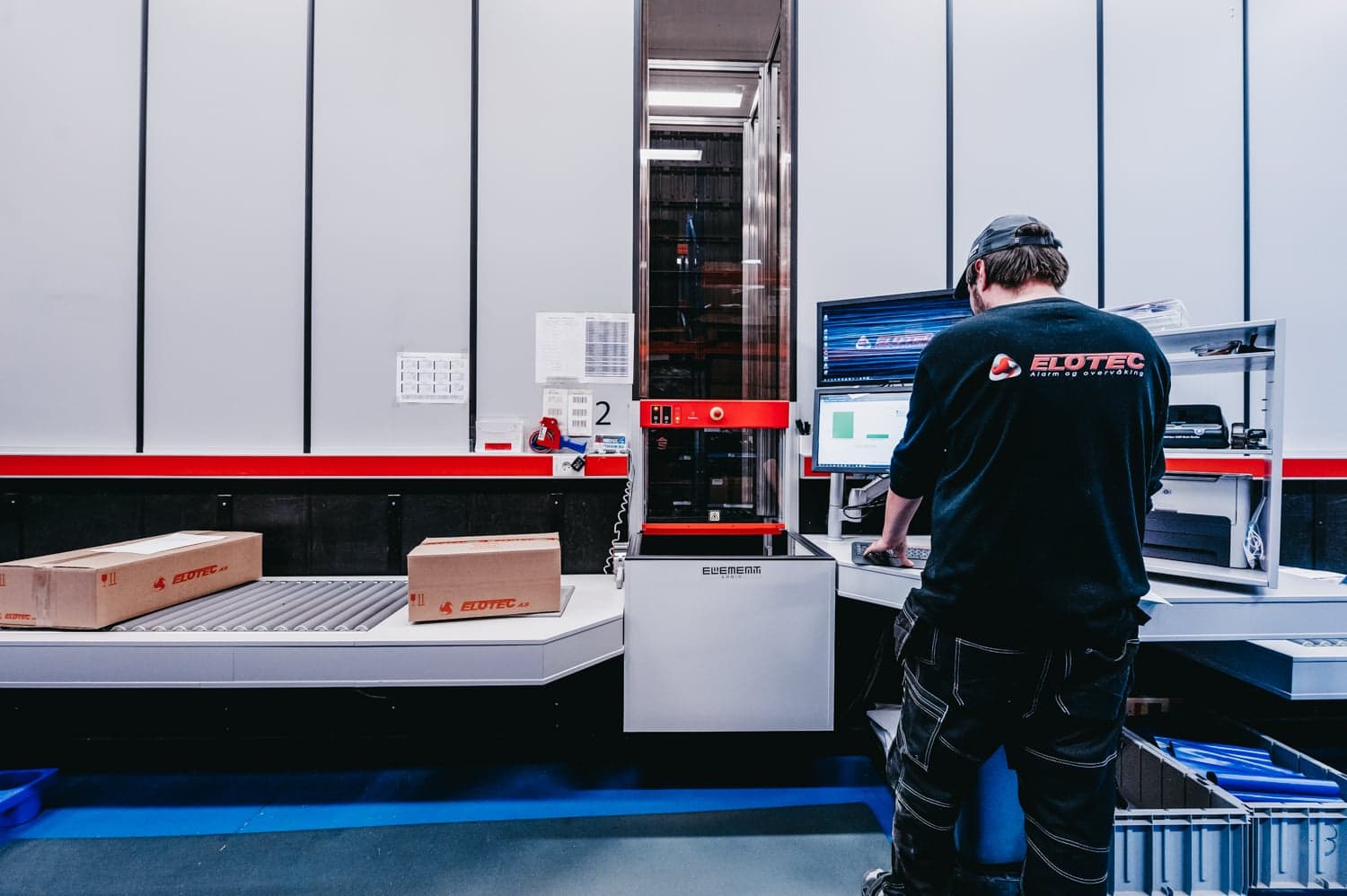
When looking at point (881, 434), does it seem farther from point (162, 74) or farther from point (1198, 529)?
point (162, 74)

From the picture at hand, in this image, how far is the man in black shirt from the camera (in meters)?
1.12

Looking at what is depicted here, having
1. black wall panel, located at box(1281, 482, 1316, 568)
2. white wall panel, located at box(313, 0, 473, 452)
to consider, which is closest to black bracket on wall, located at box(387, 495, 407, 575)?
white wall panel, located at box(313, 0, 473, 452)

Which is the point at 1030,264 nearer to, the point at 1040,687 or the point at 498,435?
the point at 1040,687

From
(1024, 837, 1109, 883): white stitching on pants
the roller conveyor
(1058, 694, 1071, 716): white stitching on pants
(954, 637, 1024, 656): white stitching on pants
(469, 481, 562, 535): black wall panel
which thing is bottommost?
(1024, 837, 1109, 883): white stitching on pants

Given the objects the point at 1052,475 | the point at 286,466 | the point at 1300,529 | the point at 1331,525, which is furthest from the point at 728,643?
the point at 1331,525

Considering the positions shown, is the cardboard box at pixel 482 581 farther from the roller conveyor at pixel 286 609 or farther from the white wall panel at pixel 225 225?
the white wall panel at pixel 225 225

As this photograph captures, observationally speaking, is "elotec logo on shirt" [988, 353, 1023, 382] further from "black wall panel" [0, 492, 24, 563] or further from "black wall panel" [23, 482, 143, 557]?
"black wall panel" [0, 492, 24, 563]

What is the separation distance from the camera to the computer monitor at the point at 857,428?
7.23 ft

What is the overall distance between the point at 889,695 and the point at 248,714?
2.72m

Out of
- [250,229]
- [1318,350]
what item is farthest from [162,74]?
[1318,350]

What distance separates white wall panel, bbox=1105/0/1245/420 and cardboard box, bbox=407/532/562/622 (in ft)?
8.86

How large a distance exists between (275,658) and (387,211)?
183 cm

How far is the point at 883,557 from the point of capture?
183cm

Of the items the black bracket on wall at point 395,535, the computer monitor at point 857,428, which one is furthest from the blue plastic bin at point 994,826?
the black bracket on wall at point 395,535
